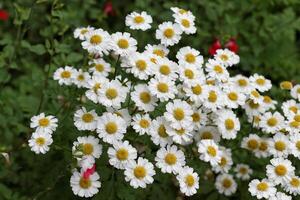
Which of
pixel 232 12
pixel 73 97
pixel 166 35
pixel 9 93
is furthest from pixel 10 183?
pixel 232 12

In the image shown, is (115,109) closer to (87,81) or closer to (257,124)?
(87,81)

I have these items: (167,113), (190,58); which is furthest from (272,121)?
(167,113)

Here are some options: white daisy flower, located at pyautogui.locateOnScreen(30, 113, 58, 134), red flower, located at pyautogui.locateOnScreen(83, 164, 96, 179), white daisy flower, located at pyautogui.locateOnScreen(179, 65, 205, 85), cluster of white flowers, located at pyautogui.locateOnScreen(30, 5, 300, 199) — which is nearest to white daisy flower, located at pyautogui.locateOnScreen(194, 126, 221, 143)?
cluster of white flowers, located at pyautogui.locateOnScreen(30, 5, 300, 199)

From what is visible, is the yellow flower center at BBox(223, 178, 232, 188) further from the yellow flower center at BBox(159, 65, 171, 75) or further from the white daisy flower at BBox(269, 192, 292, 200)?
the yellow flower center at BBox(159, 65, 171, 75)

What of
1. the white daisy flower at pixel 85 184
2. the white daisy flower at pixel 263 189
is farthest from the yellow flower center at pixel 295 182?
the white daisy flower at pixel 85 184

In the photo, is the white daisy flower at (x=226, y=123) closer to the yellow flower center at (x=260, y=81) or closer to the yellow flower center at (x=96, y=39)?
the yellow flower center at (x=260, y=81)
